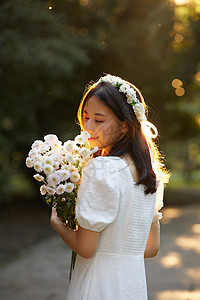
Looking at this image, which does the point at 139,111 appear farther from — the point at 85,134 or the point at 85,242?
the point at 85,242

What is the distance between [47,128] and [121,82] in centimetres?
707

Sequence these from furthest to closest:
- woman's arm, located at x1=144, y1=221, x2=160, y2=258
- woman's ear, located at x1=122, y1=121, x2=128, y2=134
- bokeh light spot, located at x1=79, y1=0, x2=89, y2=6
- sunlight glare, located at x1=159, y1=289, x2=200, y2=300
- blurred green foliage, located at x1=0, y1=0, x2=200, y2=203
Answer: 1. bokeh light spot, located at x1=79, y1=0, x2=89, y2=6
2. blurred green foliage, located at x1=0, y1=0, x2=200, y2=203
3. sunlight glare, located at x1=159, y1=289, x2=200, y2=300
4. woman's arm, located at x1=144, y1=221, x2=160, y2=258
5. woman's ear, located at x1=122, y1=121, x2=128, y2=134

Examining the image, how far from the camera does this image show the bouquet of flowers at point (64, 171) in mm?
1710

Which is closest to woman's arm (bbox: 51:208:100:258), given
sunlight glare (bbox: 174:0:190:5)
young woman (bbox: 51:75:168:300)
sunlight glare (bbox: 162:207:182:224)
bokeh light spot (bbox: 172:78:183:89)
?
young woman (bbox: 51:75:168:300)

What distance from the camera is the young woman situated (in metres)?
1.60

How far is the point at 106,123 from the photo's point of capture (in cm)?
176

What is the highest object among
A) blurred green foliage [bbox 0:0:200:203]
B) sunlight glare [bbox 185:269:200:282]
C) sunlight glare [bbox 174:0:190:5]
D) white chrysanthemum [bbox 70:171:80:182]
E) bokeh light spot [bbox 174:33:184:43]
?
sunlight glare [bbox 174:0:190:5]

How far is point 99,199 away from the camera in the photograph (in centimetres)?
159

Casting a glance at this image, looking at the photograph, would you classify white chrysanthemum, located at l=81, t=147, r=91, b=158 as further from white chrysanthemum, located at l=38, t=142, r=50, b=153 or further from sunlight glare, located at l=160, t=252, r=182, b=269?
sunlight glare, located at l=160, t=252, r=182, b=269

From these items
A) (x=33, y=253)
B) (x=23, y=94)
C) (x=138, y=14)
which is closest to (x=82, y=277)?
(x=33, y=253)

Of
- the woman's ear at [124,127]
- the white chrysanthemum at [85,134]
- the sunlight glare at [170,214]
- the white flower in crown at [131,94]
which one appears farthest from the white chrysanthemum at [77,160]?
the sunlight glare at [170,214]

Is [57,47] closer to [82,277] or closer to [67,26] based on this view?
[67,26]

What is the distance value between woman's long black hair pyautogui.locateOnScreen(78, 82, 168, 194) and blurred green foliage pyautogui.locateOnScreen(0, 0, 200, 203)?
4.43 metres

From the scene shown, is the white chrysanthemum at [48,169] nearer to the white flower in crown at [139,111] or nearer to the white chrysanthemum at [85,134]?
the white chrysanthemum at [85,134]
